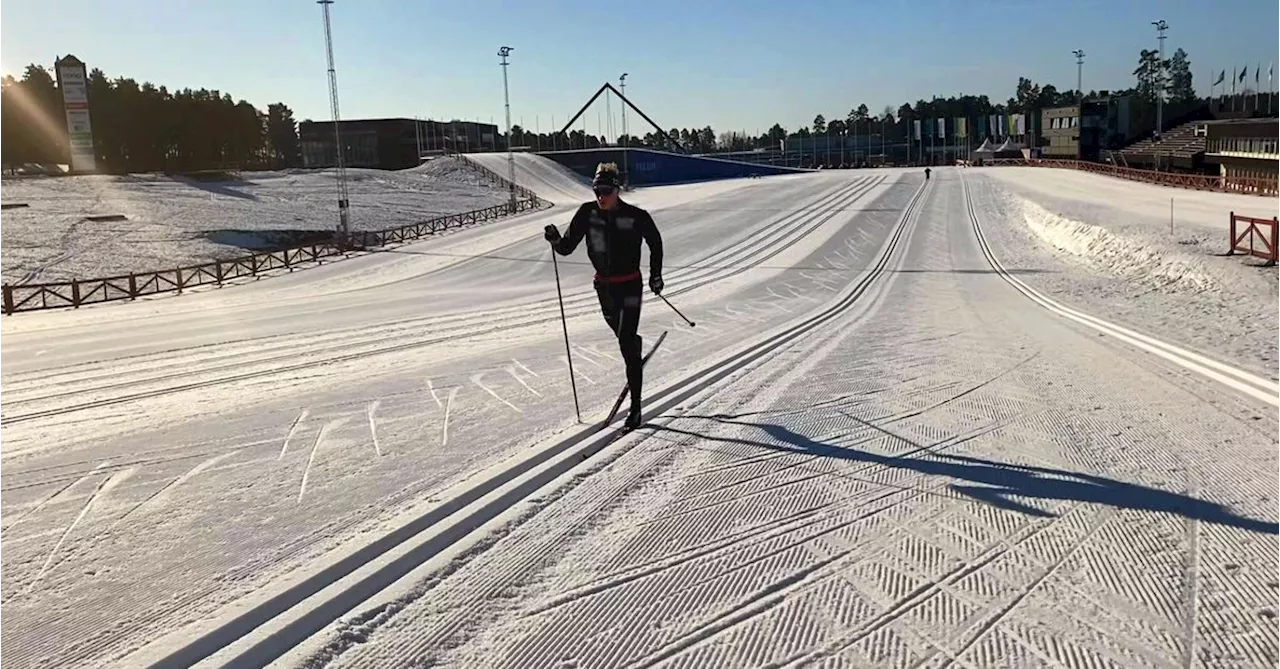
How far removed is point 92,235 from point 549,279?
28539 mm

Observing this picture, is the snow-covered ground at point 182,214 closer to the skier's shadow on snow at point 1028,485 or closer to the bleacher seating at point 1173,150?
the skier's shadow on snow at point 1028,485

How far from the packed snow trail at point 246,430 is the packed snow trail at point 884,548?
2.98 ft

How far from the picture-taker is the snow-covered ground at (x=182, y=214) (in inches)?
1455

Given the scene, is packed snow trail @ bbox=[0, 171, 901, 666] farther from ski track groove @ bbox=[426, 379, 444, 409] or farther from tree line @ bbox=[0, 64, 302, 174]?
tree line @ bbox=[0, 64, 302, 174]

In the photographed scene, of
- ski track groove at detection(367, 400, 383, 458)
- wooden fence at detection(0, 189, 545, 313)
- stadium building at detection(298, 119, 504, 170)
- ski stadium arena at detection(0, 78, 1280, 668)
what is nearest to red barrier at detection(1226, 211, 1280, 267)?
ski stadium arena at detection(0, 78, 1280, 668)

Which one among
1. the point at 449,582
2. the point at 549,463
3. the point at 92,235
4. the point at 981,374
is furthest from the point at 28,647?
the point at 92,235

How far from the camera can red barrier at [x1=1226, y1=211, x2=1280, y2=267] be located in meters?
19.3

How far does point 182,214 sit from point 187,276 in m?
20.0

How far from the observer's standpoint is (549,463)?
569 centimetres

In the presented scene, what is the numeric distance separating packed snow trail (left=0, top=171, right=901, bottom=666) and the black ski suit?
0.79 metres

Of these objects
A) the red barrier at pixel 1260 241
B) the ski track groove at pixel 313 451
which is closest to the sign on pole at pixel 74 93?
the ski track groove at pixel 313 451

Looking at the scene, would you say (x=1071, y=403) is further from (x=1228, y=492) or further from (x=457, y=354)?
(x=457, y=354)

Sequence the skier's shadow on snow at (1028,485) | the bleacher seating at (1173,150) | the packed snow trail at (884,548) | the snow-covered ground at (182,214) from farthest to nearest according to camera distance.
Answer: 1. the bleacher seating at (1173,150)
2. the snow-covered ground at (182,214)
3. the skier's shadow on snow at (1028,485)
4. the packed snow trail at (884,548)

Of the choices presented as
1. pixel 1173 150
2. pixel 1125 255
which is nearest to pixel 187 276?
pixel 1125 255
